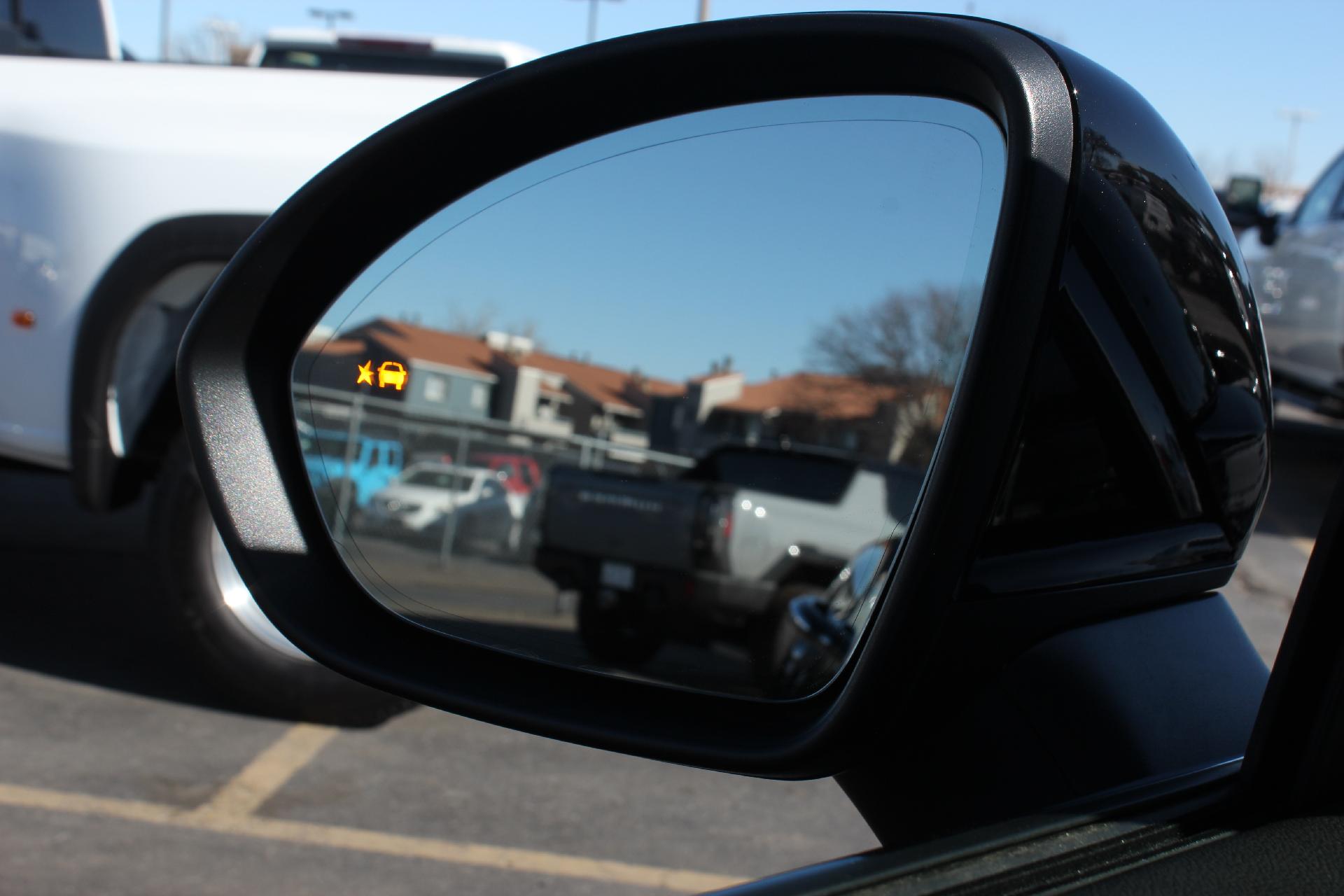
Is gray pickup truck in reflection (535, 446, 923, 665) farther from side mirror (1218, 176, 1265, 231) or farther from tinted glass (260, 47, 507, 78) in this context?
Result: side mirror (1218, 176, 1265, 231)

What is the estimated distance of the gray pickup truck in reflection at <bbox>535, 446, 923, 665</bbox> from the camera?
430 centimetres

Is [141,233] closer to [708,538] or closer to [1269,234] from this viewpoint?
[708,538]

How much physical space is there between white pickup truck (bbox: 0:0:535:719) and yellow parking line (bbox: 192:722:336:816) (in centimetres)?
25

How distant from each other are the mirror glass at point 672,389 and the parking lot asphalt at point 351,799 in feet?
1.81

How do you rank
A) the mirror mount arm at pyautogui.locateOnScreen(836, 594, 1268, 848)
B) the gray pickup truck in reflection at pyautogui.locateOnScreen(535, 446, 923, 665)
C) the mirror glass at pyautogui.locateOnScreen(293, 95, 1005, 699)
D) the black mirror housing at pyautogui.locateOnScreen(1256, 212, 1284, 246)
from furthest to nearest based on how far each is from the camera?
the black mirror housing at pyautogui.locateOnScreen(1256, 212, 1284, 246) < the gray pickup truck in reflection at pyautogui.locateOnScreen(535, 446, 923, 665) < the mirror glass at pyautogui.locateOnScreen(293, 95, 1005, 699) < the mirror mount arm at pyautogui.locateOnScreen(836, 594, 1268, 848)

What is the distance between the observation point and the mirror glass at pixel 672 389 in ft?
4.90

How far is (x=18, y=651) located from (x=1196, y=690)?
4805mm

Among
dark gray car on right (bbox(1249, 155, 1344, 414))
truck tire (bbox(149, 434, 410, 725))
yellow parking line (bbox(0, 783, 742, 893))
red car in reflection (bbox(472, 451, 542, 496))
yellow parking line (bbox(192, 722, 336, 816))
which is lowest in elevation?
yellow parking line (bbox(192, 722, 336, 816))

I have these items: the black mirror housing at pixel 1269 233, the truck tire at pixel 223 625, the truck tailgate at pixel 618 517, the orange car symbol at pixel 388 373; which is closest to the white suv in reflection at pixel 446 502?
the truck tailgate at pixel 618 517

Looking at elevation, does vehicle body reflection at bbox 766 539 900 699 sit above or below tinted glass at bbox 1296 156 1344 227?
below

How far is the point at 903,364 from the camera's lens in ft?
7.47

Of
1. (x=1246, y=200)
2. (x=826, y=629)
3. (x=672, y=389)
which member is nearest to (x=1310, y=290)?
(x=1246, y=200)

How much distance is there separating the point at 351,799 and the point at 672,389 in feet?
5.24

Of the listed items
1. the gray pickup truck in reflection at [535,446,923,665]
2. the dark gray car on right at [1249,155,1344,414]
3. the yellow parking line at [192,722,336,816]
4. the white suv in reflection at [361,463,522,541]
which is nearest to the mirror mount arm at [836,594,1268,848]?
the white suv in reflection at [361,463,522,541]
